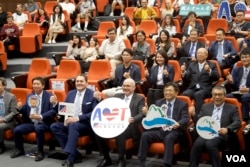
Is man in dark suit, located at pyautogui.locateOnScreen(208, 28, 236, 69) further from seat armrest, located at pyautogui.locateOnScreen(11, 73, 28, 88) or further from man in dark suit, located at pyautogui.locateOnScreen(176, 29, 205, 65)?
seat armrest, located at pyautogui.locateOnScreen(11, 73, 28, 88)

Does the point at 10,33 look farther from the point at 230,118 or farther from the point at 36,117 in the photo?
the point at 230,118

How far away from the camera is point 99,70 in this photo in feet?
23.4

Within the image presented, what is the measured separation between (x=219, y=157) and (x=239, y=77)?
1.57 m

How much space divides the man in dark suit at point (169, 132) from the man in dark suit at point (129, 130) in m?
0.23

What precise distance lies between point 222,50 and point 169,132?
2359 millimetres

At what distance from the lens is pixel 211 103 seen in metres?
4.98

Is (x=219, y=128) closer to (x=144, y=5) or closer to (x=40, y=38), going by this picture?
(x=144, y=5)

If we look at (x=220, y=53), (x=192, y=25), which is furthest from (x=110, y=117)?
(x=192, y=25)

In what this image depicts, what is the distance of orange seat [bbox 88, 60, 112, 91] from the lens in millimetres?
7043

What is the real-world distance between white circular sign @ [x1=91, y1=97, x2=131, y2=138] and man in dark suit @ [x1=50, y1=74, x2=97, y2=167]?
22 cm

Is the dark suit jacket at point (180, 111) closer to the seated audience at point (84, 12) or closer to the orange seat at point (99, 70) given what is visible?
the orange seat at point (99, 70)

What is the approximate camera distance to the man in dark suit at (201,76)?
6.01 m

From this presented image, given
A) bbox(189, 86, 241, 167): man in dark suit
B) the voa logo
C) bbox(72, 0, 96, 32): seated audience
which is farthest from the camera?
bbox(72, 0, 96, 32): seated audience

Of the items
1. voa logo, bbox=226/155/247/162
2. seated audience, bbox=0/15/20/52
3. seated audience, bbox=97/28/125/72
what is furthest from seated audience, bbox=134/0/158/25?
voa logo, bbox=226/155/247/162
